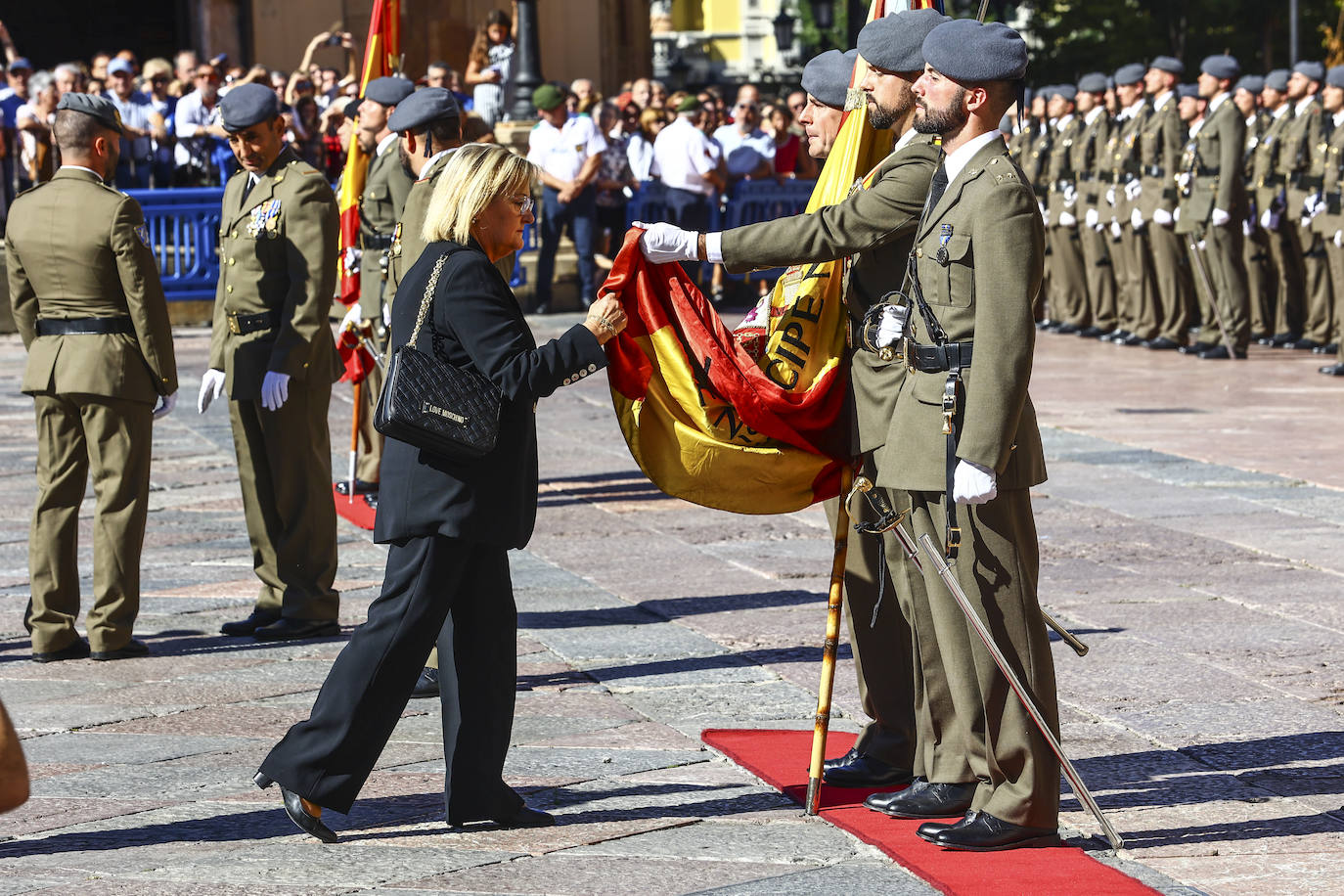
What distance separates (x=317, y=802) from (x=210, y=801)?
1.56 feet

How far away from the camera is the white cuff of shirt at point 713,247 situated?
191 inches

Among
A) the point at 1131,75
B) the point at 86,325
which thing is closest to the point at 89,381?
the point at 86,325

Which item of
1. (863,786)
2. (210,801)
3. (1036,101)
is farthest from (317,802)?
(1036,101)

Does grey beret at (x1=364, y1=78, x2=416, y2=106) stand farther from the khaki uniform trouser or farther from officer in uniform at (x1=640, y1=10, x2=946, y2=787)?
officer in uniform at (x1=640, y1=10, x2=946, y2=787)

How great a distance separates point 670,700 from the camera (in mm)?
5957

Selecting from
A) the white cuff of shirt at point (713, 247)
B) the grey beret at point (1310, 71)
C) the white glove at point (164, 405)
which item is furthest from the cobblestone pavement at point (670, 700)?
the grey beret at point (1310, 71)

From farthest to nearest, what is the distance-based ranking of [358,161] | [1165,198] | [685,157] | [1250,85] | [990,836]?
[685,157] → [1165,198] → [1250,85] → [358,161] → [990,836]

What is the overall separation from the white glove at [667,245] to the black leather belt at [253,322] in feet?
7.66

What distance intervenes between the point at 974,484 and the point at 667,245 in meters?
0.98

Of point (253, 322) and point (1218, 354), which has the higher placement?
point (253, 322)

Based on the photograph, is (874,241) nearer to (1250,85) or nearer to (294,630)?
(294,630)

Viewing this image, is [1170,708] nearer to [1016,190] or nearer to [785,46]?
[1016,190]

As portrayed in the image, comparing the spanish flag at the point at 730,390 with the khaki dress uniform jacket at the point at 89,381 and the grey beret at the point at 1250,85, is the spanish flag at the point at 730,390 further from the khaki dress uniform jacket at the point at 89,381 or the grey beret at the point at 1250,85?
the grey beret at the point at 1250,85

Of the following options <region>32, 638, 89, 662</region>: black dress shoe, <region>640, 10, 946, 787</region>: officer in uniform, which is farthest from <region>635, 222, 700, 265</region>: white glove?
<region>32, 638, 89, 662</region>: black dress shoe
